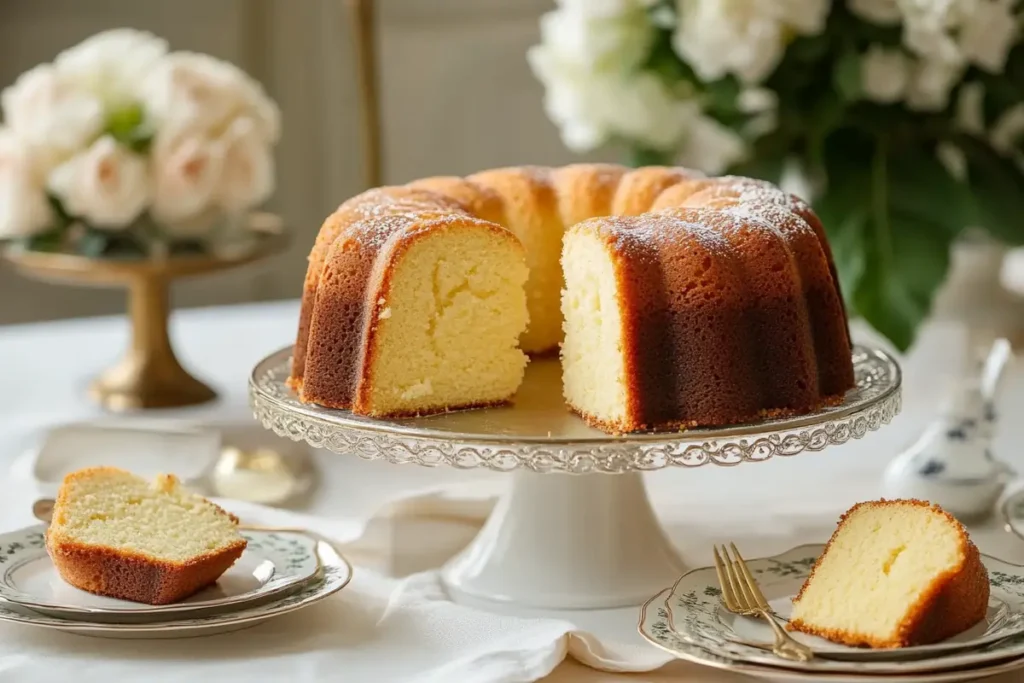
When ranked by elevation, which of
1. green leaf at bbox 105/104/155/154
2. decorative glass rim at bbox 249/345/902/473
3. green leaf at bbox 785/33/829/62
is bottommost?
decorative glass rim at bbox 249/345/902/473

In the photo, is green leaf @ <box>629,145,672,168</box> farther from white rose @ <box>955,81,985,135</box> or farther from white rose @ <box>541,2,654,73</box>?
white rose @ <box>955,81,985,135</box>

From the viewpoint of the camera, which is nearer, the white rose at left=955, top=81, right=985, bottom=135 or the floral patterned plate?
the floral patterned plate

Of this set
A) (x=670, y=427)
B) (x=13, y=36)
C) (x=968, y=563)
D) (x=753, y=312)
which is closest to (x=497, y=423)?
(x=670, y=427)

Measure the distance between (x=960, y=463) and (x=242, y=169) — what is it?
1.17 m

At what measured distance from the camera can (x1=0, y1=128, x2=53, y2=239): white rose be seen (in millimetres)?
2148

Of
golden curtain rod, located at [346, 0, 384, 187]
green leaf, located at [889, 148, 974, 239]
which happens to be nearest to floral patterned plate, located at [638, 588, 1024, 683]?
green leaf, located at [889, 148, 974, 239]

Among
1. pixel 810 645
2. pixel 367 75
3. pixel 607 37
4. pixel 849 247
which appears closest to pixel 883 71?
pixel 849 247

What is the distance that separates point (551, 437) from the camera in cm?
135

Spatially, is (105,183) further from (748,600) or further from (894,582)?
(894,582)

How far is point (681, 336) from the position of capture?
4.81 feet

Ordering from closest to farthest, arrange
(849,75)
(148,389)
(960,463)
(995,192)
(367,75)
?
(960,463), (849,75), (995,192), (148,389), (367,75)

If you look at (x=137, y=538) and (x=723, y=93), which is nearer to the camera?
(x=137, y=538)

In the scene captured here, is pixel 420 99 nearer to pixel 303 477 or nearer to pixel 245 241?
pixel 245 241

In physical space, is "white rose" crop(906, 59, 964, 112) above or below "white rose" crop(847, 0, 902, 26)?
below
